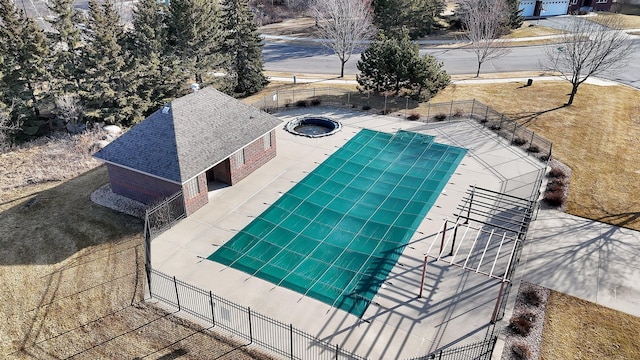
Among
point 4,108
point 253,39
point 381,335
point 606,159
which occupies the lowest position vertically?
point 381,335

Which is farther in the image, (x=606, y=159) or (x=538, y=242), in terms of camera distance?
(x=606, y=159)

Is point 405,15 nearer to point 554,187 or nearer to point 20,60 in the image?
point 554,187

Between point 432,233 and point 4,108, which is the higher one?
point 4,108

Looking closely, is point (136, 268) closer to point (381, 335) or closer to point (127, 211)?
point (127, 211)

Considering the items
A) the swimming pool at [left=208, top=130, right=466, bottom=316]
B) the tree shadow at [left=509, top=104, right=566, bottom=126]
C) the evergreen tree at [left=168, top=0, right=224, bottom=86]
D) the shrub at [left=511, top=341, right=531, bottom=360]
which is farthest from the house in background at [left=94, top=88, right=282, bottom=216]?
the tree shadow at [left=509, top=104, right=566, bottom=126]

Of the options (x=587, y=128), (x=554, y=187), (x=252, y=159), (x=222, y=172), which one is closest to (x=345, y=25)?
(x=252, y=159)

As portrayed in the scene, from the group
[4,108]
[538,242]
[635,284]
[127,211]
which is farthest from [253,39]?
[635,284]
